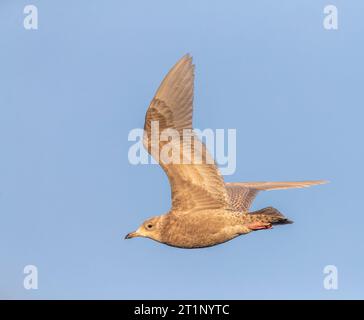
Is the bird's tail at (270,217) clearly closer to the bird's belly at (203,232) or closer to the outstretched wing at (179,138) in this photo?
the bird's belly at (203,232)

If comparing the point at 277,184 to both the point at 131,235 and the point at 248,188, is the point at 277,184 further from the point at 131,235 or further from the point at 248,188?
the point at 131,235

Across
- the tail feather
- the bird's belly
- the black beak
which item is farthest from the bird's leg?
the tail feather

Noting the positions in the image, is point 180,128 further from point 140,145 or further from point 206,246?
point 206,246

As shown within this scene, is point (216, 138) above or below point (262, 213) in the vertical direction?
above

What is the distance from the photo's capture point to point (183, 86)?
11.8 metres

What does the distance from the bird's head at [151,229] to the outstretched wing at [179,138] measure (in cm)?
56

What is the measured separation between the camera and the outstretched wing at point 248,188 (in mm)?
13145

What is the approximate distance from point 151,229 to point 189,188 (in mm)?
771

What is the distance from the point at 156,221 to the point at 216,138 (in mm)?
1229

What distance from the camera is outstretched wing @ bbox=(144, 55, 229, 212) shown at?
11672 mm

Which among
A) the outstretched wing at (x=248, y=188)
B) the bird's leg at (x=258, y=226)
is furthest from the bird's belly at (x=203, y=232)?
the outstretched wing at (x=248, y=188)

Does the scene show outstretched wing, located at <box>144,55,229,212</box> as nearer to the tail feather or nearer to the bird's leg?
the bird's leg

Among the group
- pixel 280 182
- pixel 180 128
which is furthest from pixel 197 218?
pixel 280 182

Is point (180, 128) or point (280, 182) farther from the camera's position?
point (280, 182)
